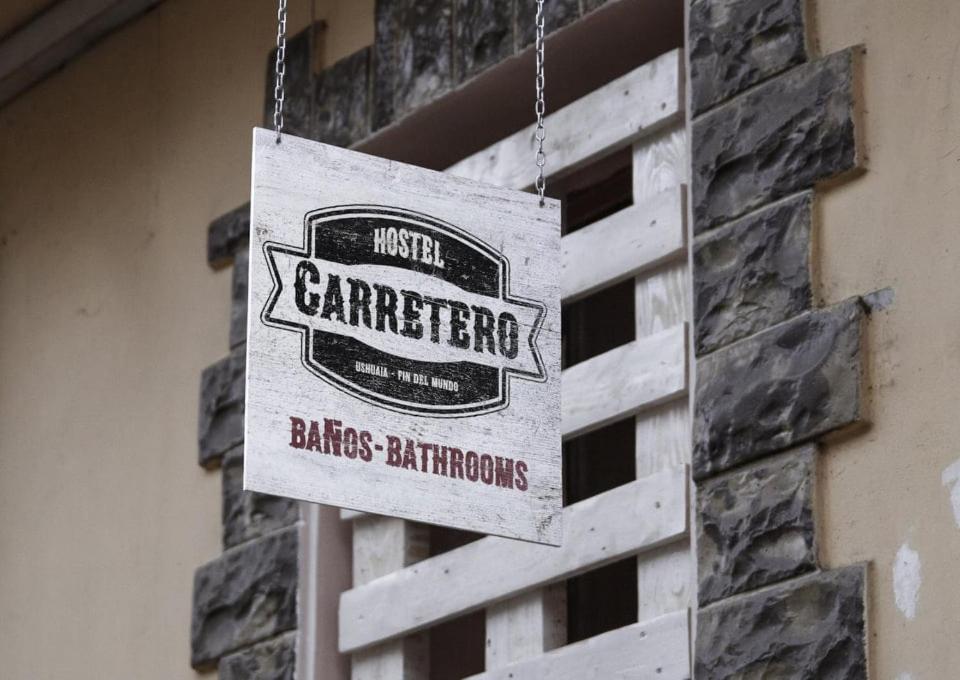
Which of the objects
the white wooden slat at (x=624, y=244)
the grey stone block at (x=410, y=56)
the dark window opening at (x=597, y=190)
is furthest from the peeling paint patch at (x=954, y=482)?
the grey stone block at (x=410, y=56)

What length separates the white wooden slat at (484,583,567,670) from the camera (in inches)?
177

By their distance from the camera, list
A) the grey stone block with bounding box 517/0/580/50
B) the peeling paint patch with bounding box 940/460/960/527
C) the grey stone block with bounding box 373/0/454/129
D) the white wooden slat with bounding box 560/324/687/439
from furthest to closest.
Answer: the grey stone block with bounding box 373/0/454/129, the grey stone block with bounding box 517/0/580/50, the white wooden slat with bounding box 560/324/687/439, the peeling paint patch with bounding box 940/460/960/527

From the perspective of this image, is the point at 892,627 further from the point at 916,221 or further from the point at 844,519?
the point at 916,221

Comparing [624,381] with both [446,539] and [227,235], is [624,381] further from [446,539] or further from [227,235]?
[227,235]

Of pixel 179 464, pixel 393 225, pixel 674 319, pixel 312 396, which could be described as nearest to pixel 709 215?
pixel 674 319

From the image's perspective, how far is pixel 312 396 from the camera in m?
3.49

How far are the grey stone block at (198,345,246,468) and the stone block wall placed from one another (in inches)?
58.8

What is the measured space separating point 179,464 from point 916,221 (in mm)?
2303

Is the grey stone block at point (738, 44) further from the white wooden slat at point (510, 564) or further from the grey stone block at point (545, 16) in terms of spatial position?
the white wooden slat at point (510, 564)

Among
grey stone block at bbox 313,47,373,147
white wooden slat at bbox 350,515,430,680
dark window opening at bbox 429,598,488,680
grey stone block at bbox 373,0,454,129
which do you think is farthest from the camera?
dark window opening at bbox 429,598,488,680

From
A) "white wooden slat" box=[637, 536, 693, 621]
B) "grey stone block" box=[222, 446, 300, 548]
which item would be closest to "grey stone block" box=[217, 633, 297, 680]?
"grey stone block" box=[222, 446, 300, 548]

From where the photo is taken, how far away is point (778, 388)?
4.04 metres

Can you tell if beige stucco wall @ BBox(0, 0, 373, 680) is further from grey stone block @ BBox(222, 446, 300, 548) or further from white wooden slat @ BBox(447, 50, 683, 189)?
white wooden slat @ BBox(447, 50, 683, 189)

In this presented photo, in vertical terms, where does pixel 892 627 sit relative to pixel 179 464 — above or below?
below
